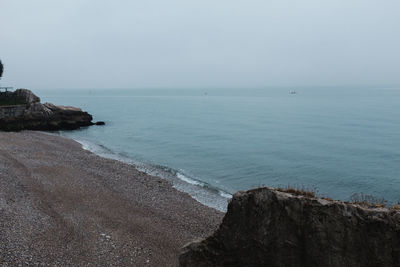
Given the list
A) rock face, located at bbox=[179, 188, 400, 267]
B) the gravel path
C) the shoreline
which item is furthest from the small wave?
rock face, located at bbox=[179, 188, 400, 267]

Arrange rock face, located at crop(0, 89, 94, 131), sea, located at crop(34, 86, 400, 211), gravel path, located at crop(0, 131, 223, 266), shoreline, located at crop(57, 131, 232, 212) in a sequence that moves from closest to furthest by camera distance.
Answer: gravel path, located at crop(0, 131, 223, 266) → shoreline, located at crop(57, 131, 232, 212) → sea, located at crop(34, 86, 400, 211) → rock face, located at crop(0, 89, 94, 131)

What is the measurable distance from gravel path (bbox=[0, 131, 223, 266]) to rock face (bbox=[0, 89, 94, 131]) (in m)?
28.3

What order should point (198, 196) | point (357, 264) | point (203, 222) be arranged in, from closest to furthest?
1. point (357, 264)
2. point (203, 222)
3. point (198, 196)

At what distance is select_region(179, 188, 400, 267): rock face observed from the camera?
385 inches

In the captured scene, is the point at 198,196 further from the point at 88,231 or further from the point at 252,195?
the point at 252,195

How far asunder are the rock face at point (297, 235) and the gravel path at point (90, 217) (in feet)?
14.5

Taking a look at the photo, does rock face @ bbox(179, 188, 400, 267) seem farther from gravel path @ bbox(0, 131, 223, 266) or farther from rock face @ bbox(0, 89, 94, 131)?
rock face @ bbox(0, 89, 94, 131)

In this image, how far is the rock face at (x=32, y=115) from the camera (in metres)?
55.8

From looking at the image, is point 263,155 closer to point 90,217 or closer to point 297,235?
point 90,217

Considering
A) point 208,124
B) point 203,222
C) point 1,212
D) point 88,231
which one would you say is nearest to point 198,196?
point 203,222

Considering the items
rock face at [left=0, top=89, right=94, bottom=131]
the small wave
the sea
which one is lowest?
the small wave

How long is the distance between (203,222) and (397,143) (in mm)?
41136

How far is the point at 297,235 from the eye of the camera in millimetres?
10594

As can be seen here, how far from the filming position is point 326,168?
3741cm
